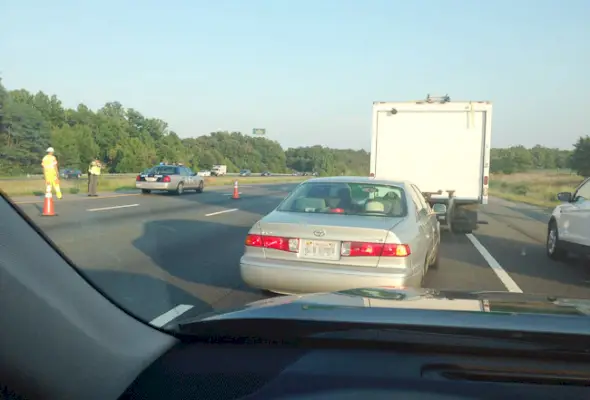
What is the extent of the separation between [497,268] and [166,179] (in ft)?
68.1

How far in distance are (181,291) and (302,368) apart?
532 centimetres

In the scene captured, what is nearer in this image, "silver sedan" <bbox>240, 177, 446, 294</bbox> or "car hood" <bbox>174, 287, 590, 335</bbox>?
"car hood" <bbox>174, 287, 590, 335</bbox>

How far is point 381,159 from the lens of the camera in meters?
13.9

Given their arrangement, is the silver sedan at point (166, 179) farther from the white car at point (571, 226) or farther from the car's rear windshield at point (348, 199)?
the car's rear windshield at point (348, 199)

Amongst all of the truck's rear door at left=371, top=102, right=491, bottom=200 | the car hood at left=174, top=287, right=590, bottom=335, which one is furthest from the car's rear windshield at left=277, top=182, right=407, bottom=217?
the truck's rear door at left=371, top=102, right=491, bottom=200

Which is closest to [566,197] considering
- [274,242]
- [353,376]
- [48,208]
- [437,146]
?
[437,146]

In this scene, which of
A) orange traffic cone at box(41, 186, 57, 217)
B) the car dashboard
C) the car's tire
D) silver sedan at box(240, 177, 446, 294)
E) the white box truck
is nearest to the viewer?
the car dashboard

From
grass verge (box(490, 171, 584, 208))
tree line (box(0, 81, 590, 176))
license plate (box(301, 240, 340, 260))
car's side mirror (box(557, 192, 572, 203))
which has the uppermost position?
tree line (box(0, 81, 590, 176))

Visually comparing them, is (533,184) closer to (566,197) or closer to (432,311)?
(566,197)

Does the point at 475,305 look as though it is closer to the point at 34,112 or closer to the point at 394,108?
the point at 34,112

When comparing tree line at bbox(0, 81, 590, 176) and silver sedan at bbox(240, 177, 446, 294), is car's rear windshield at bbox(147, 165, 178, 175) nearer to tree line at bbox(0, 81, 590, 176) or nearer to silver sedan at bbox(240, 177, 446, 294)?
tree line at bbox(0, 81, 590, 176)

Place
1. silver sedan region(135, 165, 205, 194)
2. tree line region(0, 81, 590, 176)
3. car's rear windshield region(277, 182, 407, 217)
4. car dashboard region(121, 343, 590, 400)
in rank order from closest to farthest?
car dashboard region(121, 343, 590, 400) → tree line region(0, 81, 590, 176) → car's rear windshield region(277, 182, 407, 217) → silver sedan region(135, 165, 205, 194)

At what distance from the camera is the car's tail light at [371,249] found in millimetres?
5645

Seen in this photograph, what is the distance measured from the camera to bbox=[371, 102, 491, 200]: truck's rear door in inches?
A: 524
